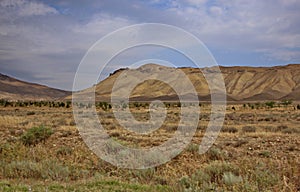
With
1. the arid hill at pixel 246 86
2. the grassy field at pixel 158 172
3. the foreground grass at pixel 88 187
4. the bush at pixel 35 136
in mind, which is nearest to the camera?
the foreground grass at pixel 88 187

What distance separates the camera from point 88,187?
720cm

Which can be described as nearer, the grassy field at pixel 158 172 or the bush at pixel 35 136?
the grassy field at pixel 158 172

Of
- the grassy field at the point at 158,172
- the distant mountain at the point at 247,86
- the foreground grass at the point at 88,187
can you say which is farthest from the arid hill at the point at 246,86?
the foreground grass at the point at 88,187

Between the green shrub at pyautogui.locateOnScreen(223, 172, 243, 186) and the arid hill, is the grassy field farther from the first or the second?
the arid hill

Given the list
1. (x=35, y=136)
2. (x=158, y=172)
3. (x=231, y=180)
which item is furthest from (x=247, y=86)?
(x=231, y=180)

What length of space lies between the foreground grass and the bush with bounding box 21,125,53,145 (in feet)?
21.3

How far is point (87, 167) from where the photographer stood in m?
9.73

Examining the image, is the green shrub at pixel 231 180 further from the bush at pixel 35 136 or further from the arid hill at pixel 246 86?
the arid hill at pixel 246 86

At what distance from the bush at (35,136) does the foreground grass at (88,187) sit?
650 cm

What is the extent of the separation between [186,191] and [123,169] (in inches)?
121

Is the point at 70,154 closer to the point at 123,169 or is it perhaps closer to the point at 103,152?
the point at 103,152

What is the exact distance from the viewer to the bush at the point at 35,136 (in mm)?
13898

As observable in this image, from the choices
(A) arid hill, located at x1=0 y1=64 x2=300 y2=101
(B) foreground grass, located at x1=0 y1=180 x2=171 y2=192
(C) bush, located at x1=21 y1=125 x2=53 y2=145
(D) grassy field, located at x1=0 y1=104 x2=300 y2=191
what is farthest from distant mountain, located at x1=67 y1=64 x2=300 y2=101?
(B) foreground grass, located at x1=0 y1=180 x2=171 y2=192

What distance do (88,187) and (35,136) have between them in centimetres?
779
